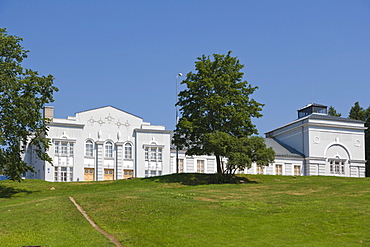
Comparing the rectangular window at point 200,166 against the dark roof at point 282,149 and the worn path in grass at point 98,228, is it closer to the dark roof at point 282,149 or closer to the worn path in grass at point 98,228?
the dark roof at point 282,149

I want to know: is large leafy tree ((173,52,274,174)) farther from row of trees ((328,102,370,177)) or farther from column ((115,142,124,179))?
row of trees ((328,102,370,177))

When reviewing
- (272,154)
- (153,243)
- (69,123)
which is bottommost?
(153,243)

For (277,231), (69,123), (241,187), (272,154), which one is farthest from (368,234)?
(69,123)

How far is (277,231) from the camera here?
24.0 metres

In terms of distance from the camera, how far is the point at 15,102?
43250mm

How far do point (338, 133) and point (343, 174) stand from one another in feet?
19.5

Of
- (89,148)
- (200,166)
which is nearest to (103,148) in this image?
(89,148)

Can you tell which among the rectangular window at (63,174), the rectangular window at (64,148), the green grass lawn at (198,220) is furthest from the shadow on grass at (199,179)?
the rectangular window at (64,148)

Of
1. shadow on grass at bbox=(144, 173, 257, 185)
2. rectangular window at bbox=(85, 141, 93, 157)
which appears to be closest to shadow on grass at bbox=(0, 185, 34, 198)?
shadow on grass at bbox=(144, 173, 257, 185)

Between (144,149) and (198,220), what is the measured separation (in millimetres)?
42683

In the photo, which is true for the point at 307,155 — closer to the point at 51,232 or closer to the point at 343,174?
the point at 343,174

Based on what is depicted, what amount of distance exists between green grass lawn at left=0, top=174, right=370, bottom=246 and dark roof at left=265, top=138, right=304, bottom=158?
34405mm

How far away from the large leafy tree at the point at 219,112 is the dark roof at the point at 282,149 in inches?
853

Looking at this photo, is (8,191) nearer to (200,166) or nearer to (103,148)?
(103,148)
